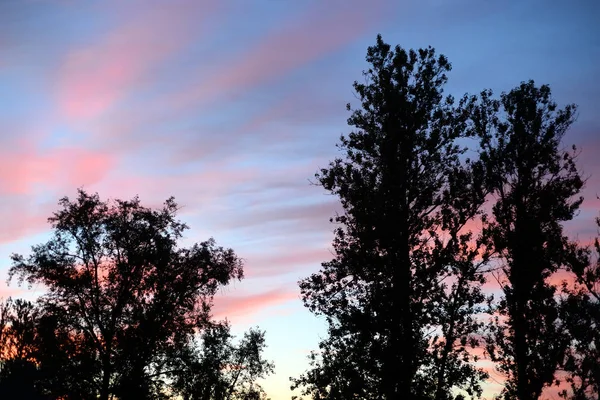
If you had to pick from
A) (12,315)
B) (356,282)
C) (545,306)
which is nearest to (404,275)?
(356,282)

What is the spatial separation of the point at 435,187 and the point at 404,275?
17.0 ft

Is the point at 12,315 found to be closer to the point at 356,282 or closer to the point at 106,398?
the point at 106,398

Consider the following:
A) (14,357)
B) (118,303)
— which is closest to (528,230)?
(118,303)

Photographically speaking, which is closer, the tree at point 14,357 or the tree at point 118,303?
the tree at point 118,303

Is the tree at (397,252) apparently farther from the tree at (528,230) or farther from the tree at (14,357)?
the tree at (14,357)

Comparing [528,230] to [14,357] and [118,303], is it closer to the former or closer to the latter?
[118,303]

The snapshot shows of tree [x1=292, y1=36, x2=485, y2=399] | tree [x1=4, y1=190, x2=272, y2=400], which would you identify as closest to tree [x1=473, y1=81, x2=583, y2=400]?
tree [x1=292, y1=36, x2=485, y2=399]

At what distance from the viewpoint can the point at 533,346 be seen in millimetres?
31562

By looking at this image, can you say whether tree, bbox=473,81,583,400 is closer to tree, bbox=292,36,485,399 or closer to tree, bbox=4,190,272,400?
tree, bbox=292,36,485,399

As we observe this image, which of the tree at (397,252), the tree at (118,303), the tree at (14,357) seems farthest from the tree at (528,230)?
the tree at (14,357)

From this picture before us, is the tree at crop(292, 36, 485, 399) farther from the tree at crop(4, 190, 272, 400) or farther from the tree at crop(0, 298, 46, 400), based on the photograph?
the tree at crop(0, 298, 46, 400)

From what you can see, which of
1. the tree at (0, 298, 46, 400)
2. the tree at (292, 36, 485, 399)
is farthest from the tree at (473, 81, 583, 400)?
the tree at (0, 298, 46, 400)

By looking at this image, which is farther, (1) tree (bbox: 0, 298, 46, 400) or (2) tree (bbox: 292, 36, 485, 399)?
(1) tree (bbox: 0, 298, 46, 400)

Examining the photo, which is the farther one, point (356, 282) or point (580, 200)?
point (580, 200)
